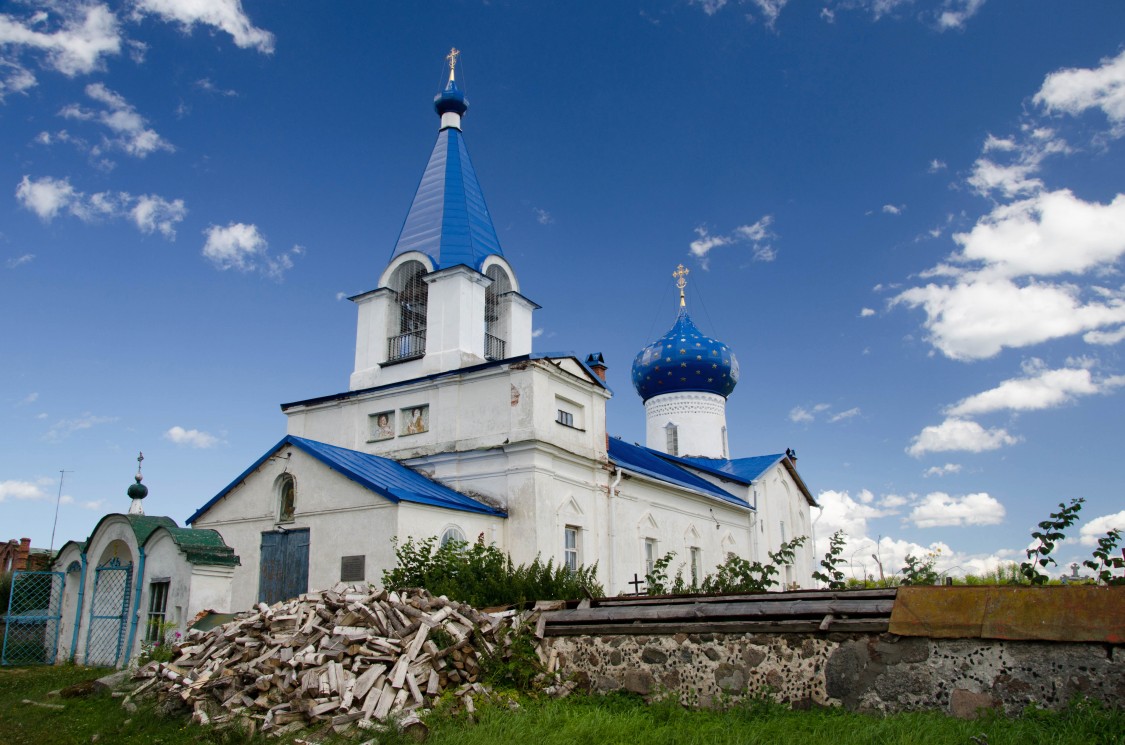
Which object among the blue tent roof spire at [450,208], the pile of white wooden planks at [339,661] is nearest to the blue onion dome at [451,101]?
the blue tent roof spire at [450,208]

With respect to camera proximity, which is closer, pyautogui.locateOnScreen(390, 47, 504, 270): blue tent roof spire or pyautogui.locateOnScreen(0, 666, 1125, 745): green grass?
pyautogui.locateOnScreen(0, 666, 1125, 745): green grass

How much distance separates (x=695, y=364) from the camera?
29.6 m

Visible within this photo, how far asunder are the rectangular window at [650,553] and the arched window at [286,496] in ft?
27.9

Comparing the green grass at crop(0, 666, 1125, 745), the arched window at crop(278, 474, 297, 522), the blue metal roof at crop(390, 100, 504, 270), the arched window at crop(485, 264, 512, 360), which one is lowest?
the green grass at crop(0, 666, 1125, 745)

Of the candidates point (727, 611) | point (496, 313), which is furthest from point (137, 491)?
point (727, 611)

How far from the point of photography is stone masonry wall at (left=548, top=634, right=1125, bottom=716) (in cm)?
613

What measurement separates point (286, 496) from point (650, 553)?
8820mm

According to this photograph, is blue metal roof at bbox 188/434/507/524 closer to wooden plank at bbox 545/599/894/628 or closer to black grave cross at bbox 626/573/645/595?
black grave cross at bbox 626/573/645/595

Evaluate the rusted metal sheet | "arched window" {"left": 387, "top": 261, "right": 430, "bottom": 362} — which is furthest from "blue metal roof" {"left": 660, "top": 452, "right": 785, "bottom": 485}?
the rusted metal sheet

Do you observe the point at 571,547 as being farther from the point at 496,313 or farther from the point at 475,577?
the point at 496,313

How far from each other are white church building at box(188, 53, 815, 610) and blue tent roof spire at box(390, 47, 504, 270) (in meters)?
0.05

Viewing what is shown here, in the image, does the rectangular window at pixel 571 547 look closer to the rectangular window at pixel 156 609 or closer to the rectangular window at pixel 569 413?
the rectangular window at pixel 569 413

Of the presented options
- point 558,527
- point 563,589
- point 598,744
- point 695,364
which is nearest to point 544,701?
point 598,744

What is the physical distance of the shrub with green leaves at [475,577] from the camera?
11422 mm
